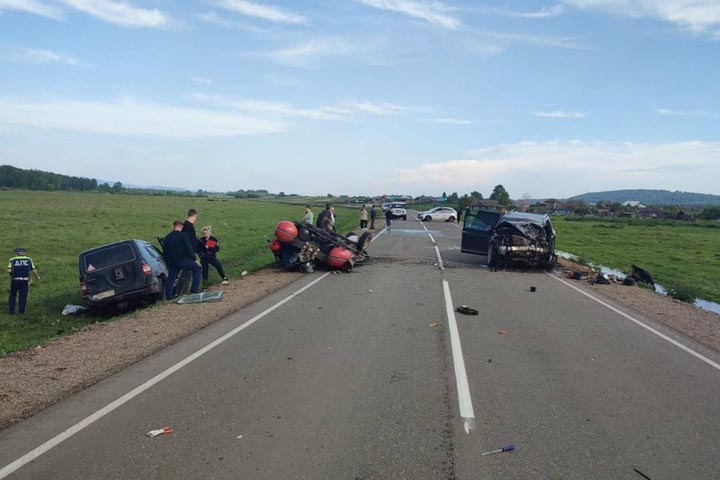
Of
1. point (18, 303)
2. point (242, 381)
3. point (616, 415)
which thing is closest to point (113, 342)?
point (242, 381)

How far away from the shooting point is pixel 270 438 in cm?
493

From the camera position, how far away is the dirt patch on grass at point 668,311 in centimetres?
1005

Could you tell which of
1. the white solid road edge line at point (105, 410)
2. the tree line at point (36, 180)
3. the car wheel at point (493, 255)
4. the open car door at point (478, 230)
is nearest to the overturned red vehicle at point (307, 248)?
the car wheel at point (493, 255)

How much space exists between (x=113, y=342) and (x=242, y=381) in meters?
3.05

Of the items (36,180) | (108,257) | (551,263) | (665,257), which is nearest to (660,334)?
(551,263)

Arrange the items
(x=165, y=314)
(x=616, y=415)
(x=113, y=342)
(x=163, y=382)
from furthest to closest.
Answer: (x=165, y=314), (x=113, y=342), (x=163, y=382), (x=616, y=415)

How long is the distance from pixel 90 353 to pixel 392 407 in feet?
15.0

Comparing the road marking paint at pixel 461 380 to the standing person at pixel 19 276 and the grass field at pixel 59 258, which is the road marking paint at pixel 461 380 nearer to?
the grass field at pixel 59 258

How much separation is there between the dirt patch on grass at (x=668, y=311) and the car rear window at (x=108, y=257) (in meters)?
10.5

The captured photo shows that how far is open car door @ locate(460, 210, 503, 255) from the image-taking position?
791 inches

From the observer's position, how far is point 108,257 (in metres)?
11.6

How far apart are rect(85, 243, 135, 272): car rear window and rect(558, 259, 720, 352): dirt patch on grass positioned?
1055 cm

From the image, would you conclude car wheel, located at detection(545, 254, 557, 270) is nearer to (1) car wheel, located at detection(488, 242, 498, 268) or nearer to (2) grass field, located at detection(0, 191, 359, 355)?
(1) car wheel, located at detection(488, 242, 498, 268)

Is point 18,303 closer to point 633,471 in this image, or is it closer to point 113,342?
point 113,342
